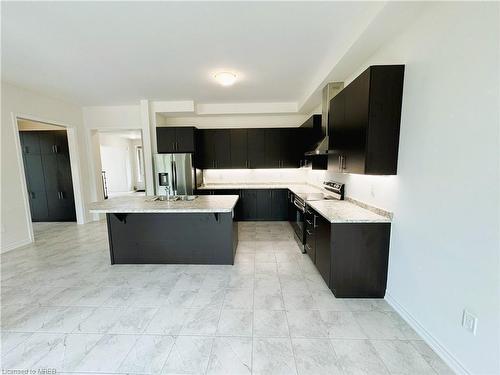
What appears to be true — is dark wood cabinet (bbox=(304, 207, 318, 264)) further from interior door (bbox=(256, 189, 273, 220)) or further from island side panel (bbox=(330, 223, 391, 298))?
interior door (bbox=(256, 189, 273, 220))

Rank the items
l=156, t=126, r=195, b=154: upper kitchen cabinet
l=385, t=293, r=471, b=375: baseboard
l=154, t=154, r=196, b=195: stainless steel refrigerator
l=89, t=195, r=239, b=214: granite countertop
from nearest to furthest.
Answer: l=385, t=293, r=471, b=375: baseboard, l=89, t=195, r=239, b=214: granite countertop, l=154, t=154, r=196, b=195: stainless steel refrigerator, l=156, t=126, r=195, b=154: upper kitchen cabinet

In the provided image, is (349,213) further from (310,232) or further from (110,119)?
(110,119)

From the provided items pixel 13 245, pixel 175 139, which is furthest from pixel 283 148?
pixel 13 245

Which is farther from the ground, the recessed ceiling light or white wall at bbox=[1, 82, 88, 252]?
the recessed ceiling light

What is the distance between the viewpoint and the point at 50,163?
519 cm

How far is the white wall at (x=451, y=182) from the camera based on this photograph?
124 centimetres

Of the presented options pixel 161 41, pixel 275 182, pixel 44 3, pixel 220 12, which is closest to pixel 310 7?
pixel 220 12

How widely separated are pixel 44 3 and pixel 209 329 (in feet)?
10.4

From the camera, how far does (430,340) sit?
1659mm

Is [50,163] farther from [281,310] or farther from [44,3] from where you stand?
[281,310]

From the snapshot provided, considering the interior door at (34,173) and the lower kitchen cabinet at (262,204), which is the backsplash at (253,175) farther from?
the interior door at (34,173)

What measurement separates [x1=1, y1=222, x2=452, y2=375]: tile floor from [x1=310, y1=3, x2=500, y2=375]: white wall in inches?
13.6

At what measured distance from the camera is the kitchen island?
9.91 ft

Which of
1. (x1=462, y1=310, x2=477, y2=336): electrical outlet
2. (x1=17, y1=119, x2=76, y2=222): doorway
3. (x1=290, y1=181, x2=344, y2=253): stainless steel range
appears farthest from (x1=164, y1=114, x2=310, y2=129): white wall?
(x1=462, y1=310, x2=477, y2=336): electrical outlet
